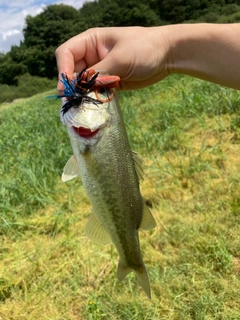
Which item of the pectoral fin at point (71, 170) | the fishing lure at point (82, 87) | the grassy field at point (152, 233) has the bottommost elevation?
the grassy field at point (152, 233)

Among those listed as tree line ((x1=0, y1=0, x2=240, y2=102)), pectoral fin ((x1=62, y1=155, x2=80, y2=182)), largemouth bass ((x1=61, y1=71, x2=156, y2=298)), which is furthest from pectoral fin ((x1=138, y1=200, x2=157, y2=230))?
tree line ((x1=0, y1=0, x2=240, y2=102))

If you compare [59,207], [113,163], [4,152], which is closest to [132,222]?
[113,163]

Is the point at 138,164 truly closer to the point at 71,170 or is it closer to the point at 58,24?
the point at 71,170

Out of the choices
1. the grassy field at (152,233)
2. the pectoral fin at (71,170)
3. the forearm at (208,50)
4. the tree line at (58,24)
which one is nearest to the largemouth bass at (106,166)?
the pectoral fin at (71,170)

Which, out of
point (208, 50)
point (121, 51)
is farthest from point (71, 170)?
point (208, 50)

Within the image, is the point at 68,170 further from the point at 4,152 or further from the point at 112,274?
the point at 4,152

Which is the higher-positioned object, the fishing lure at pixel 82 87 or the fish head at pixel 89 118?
the fishing lure at pixel 82 87

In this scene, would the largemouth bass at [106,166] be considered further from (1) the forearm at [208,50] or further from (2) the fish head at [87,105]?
(1) the forearm at [208,50]
